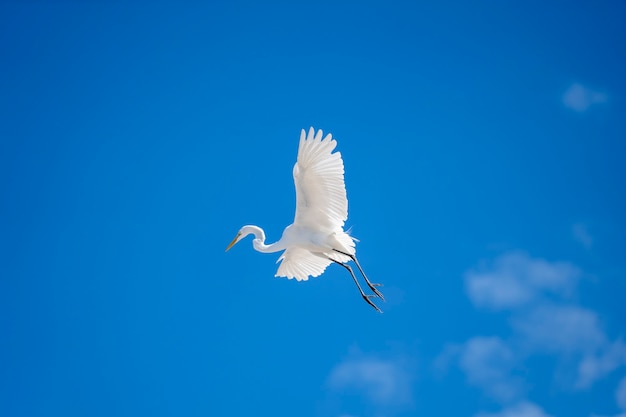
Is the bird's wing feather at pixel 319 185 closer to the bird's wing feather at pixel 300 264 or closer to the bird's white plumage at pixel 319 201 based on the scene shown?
the bird's white plumage at pixel 319 201

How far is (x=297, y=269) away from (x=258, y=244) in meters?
1.04

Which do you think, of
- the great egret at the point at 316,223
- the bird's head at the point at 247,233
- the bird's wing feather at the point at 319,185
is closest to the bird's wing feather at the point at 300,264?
the great egret at the point at 316,223

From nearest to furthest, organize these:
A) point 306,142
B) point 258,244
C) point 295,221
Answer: point 306,142, point 295,221, point 258,244

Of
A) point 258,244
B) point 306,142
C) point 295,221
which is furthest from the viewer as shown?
point 258,244

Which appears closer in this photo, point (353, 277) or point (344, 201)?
point (344, 201)

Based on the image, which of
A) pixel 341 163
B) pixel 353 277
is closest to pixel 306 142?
pixel 341 163

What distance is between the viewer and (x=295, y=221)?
14.4m

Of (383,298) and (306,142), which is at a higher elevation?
(306,142)

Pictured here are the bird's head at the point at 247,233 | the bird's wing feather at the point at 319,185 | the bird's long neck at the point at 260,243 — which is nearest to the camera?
the bird's wing feather at the point at 319,185

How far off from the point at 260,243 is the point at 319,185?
2.43m

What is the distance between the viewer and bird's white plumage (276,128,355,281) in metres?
13.1

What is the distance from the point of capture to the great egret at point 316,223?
1317cm

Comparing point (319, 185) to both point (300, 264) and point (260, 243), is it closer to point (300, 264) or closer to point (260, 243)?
point (260, 243)

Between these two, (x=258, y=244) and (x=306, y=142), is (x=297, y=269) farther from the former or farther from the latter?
(x=306, y=142)
